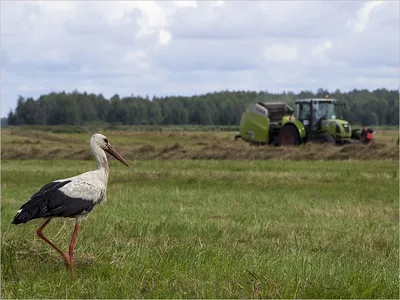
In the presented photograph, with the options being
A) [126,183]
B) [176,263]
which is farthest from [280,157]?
[176,263]

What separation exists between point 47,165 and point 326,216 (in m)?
16.6

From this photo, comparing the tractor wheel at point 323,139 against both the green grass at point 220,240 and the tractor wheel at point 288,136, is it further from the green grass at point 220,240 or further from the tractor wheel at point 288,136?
the green grass at point 220,240

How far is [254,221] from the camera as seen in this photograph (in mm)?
13602

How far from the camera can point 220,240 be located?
11.2 meters

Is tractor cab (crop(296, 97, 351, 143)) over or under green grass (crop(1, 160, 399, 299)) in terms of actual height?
over

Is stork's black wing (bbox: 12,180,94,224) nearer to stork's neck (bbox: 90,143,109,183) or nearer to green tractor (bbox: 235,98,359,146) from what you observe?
stork's neck (bbox: 90,143,109,183)


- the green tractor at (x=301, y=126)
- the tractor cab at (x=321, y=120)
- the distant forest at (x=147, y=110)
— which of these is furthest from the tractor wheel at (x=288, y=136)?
the distant forest at (x=147, y=110)

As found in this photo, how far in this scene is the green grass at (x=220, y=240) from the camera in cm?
740

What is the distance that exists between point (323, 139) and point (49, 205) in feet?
96.4

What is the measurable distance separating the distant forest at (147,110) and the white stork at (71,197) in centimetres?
10006

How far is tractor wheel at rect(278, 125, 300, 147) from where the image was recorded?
3612 cm

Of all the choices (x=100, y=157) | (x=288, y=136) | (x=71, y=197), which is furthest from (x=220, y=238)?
(x=288, y=136)

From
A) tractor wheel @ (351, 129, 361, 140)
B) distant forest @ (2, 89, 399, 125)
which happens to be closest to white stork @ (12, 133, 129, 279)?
tractor wheel @ (351, 129, 361, 140)

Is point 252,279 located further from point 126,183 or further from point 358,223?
point 126,183
